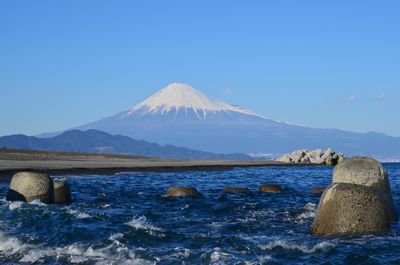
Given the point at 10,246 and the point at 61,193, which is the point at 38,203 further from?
the point at 10,246

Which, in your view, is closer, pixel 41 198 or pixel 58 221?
pixel 58 221

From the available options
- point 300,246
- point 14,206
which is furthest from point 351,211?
point 14,206

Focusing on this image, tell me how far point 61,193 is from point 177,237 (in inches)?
486

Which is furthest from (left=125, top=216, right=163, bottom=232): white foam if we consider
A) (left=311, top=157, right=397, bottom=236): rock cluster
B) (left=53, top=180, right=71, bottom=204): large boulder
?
(left=53, top=180, right=71, bottom=204): large boulder

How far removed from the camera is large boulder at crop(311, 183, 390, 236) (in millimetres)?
18781

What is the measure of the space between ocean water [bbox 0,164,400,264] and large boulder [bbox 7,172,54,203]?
801 millimetres

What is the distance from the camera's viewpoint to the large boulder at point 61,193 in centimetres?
2945

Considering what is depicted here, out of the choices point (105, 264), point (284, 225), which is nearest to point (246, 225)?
point (284, 225)

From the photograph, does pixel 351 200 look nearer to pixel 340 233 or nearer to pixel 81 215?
pixel 340 233

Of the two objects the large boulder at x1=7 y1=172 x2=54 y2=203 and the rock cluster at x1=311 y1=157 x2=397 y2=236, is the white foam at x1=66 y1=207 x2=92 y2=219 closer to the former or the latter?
the large boulder at x1=7 y1=172 x2=54 y2=203

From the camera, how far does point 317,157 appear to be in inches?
4454

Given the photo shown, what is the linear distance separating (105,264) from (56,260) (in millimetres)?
1465

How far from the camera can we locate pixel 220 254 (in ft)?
52.3

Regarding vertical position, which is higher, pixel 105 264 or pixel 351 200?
pixel 351 200
